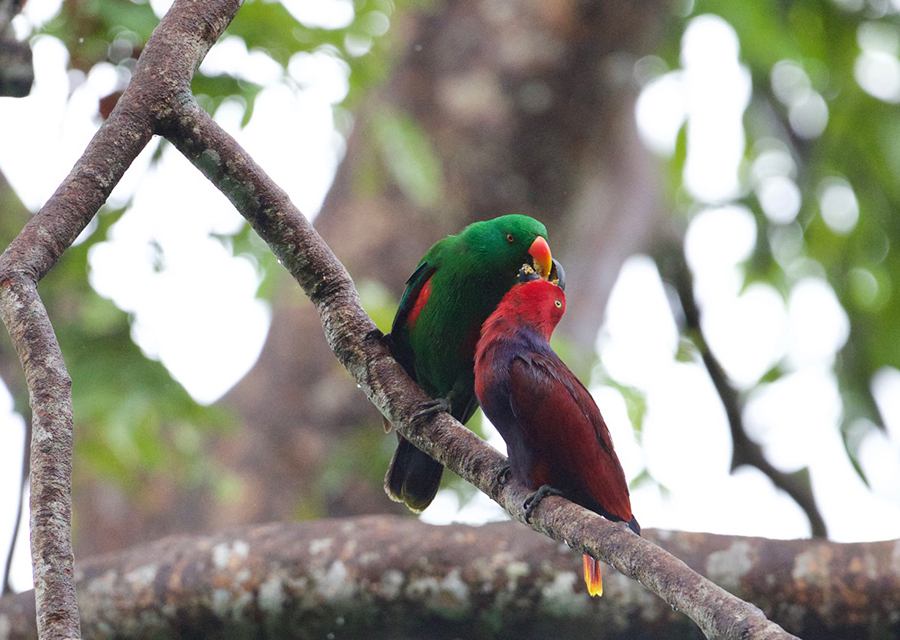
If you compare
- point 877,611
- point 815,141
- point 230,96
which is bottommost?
point 877,611

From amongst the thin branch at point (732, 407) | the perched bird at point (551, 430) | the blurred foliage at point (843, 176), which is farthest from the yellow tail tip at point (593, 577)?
the blurred foliage at point (843, 176)

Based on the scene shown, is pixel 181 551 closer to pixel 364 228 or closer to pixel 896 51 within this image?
pixel 364 228

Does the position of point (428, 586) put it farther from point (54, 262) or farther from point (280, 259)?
point (54, 262)

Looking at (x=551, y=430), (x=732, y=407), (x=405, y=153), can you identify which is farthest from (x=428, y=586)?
(x=732, y=407)

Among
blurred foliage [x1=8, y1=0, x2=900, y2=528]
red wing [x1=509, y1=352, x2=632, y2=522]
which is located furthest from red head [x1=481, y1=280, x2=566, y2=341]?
blurred foliage [x1=8, y1=0, x2=900, y2=528]

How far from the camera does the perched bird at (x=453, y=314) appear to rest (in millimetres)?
3701

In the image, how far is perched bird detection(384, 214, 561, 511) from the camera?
3.70 meters

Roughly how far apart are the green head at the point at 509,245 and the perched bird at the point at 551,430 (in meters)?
0.90

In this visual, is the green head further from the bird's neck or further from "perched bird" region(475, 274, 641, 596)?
"perched bird" region(475, 274, 641, 596)

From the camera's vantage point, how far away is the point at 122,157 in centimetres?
267

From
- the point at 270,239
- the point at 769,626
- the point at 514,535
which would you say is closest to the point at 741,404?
the point at 514,535

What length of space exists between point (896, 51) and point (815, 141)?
0.86 m

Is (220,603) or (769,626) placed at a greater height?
(220,603)

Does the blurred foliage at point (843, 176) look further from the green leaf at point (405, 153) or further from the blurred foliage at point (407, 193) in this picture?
the green leaf at point (405, 153)
